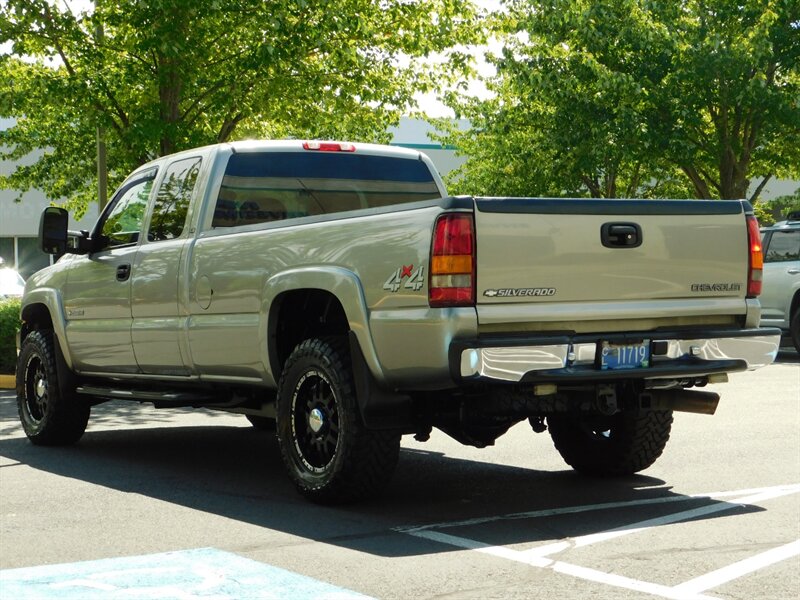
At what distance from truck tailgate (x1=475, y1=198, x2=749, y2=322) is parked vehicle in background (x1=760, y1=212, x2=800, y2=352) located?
12.7 metres

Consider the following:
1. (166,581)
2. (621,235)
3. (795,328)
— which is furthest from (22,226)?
(166,581)

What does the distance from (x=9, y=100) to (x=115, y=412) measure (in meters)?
8.24

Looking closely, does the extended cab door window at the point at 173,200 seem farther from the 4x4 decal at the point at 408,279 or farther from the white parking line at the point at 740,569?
the white parking line at the point at 740,569

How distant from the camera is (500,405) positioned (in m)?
6.47

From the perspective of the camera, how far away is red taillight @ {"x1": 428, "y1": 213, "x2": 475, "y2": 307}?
6.21 meters

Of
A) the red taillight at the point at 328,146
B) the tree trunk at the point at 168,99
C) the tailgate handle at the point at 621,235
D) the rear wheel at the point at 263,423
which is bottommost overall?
the rear wheel at the point at 263,423

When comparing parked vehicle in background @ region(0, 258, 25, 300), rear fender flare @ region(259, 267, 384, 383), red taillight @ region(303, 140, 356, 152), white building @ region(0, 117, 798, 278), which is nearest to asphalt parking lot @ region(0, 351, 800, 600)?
rear fender flare @ region(259, 267, 384, 383)

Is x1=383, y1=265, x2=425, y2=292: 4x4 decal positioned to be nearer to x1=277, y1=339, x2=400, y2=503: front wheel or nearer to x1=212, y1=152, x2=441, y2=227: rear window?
x1=277, y1=339, x2=400, y2=503: front wheel

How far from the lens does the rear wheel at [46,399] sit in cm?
960

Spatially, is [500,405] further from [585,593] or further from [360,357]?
[585,593]

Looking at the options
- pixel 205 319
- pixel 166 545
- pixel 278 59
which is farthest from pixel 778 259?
pixel 166 545

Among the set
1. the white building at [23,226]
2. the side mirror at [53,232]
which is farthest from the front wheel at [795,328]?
the white building at [23,226]

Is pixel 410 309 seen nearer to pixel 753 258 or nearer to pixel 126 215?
pixel 753 258

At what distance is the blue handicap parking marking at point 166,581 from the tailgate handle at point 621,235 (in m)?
2.45
